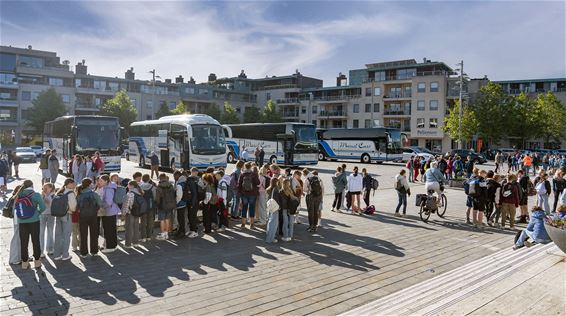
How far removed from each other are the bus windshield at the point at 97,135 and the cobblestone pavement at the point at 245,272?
12.6 m

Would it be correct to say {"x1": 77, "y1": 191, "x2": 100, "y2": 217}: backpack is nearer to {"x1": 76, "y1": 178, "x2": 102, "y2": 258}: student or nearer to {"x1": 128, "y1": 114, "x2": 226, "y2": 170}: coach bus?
{"x1": 76, "y1": 178, "x2": 102, "y2": 258}: student

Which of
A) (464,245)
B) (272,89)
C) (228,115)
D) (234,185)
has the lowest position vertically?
(464,245)

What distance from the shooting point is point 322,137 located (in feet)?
155

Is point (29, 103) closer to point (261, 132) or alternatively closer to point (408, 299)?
point (261, 132)

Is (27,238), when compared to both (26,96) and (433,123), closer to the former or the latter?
(433,123)

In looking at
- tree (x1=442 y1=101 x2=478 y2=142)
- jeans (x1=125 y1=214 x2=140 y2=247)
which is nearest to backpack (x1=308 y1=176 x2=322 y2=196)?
jeans (x1=125 y1=214 x2=140 y2=247)

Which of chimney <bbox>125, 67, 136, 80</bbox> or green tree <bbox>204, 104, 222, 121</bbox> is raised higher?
chimney <bbox>125, 67, 136, 80</bbox>

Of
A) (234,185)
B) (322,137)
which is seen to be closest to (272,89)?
(322,137)

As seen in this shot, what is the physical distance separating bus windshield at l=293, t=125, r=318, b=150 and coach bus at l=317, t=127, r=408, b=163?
1036 centimetres

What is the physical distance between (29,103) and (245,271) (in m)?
66.7

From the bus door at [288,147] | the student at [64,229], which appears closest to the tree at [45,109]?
the bus door at [288,147]

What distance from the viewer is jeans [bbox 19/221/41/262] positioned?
7805 mm

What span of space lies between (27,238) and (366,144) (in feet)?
123

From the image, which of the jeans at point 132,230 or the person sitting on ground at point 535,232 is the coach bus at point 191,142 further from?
the person sitting on ground at point 535,232
